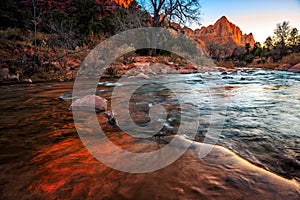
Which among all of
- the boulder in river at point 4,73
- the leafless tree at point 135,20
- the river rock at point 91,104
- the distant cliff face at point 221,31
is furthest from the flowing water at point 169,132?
the distant cliff face at point 221,31

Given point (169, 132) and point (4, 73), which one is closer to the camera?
point (169, 132)

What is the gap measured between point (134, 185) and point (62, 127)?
1118 millimetres

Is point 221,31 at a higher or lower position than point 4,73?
higher

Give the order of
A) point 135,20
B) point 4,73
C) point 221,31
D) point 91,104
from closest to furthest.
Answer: point 91,104 → point 4,73 → point 135,20 → point 221,31

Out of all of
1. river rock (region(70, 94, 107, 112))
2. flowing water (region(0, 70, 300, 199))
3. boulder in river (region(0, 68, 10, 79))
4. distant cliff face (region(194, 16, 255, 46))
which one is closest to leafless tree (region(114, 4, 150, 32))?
boulder in river (region(0, 68, 10, 79))

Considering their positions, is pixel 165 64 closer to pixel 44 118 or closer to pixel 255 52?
pixel 44 118

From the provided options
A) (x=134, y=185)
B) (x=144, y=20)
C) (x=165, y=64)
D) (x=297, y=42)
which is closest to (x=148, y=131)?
(x=134, y=185)

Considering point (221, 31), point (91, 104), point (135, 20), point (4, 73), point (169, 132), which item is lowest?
point (169, 132)

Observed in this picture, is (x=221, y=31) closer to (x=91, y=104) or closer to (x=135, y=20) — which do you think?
(x=135, y=20)

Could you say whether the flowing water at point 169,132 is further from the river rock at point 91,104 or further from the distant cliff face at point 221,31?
the distant cliff face at point 221,31

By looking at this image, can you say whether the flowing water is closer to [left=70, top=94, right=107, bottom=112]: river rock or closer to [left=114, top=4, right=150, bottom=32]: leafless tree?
[left=70, top=94, right=107, bottom=112]: river rock

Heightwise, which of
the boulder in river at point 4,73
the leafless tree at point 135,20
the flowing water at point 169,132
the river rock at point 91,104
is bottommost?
the flowing water at point 169,132

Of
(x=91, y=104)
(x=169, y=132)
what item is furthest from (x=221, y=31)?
(x=169, y=132)

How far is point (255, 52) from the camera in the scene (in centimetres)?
3347
